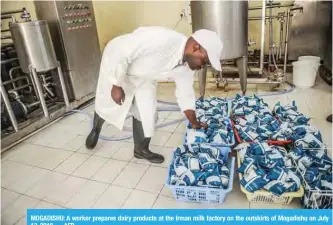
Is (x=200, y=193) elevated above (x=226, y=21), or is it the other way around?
(x=226, y=21)

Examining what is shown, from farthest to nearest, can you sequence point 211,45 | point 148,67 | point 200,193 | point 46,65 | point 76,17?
1. point 76,17
2. point 46,65
3. point 148,67
4. point 200,193
5. point 211,45

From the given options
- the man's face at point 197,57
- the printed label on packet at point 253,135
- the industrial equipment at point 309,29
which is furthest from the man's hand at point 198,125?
the industrial equipment at point 309,29

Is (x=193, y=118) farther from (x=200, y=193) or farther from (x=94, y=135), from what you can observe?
(x=94, y=135)

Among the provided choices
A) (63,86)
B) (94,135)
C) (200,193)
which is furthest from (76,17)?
(200,193)

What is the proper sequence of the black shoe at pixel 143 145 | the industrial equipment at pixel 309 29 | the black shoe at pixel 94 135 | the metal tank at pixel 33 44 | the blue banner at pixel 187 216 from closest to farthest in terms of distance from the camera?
the blue banner at pixel 187 216 < the black shoe at pixel 143 145 < the black shoe at pixel 94 135 < the metal tank at pixel 33 44 < the industrial equipment at pixel 309 29

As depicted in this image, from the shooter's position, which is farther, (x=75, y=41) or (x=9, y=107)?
(x=75, y=41)

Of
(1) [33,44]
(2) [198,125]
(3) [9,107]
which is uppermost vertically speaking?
(1) [33,44]

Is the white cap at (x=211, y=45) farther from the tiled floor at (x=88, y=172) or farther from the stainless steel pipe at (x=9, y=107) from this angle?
the stainless steel pipe at (x=9, y=107)

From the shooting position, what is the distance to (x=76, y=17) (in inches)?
115

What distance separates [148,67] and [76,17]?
179 centimetres

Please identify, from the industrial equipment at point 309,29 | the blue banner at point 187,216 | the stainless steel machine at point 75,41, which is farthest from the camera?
the industrial equipment at point 309,29

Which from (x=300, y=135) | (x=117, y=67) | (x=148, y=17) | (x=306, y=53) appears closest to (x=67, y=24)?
(x=148, y=17)

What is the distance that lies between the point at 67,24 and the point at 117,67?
168cm

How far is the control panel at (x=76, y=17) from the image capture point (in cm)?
283
